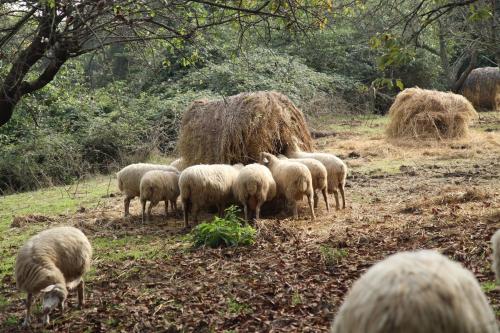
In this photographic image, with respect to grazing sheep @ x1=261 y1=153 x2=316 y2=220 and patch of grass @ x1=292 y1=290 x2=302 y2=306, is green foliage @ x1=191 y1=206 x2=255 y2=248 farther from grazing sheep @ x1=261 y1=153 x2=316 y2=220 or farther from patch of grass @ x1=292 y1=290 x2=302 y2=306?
patch of grass @ x1=292 y1=290 x2=302 y2=306

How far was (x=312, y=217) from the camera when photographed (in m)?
8.80

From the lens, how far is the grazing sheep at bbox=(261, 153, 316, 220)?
8.62 m

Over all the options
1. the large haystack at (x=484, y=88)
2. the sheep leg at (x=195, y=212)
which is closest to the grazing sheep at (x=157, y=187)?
the sheep leg at (x=195, y=212)

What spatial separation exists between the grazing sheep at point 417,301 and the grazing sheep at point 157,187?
22.5 ft

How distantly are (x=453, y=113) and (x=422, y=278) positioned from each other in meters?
15.1

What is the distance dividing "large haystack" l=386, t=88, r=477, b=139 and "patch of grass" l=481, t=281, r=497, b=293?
11653 millimetres

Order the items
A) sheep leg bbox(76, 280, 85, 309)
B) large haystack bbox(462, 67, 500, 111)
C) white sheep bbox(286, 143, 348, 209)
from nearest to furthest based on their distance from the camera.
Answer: sheep leg bbox(76, 280, 85, 309) < white sheep bbox(286, 143, 348, 209) < large haystack bbox(462, 67, 500, 111)

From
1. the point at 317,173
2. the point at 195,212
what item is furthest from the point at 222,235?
the point at 317,173

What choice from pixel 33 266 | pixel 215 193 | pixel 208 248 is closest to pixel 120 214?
pixel 215 193

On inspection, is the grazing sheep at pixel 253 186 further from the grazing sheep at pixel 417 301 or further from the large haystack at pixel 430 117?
the large haystack at pixel 430 117

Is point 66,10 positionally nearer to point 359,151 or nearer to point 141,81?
point 359,151

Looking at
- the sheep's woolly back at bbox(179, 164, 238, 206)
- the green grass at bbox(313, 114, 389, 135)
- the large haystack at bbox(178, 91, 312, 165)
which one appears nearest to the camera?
the sheep's woolly back at bbox(179, 164, 238, 206)

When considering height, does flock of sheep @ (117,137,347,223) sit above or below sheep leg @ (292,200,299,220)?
above

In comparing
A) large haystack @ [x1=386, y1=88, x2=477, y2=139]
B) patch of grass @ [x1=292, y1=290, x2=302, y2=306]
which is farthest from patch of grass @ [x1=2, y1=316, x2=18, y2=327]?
large haystack @ [x1=386, y1=88, x2=477, y2=139]
